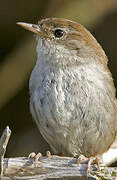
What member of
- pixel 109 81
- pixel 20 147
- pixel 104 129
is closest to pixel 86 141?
pixel 104 129

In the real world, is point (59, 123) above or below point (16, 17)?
below

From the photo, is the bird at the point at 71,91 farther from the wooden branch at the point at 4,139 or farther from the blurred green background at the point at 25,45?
the blurred green background at the point at 25,45

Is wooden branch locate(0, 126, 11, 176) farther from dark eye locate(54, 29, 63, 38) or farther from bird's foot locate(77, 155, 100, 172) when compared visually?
dark eye locate(54, 29, 63, 38)

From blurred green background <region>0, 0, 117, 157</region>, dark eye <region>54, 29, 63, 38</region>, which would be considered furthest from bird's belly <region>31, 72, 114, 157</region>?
blurred green background <region>0, 0, 117, 157</region>

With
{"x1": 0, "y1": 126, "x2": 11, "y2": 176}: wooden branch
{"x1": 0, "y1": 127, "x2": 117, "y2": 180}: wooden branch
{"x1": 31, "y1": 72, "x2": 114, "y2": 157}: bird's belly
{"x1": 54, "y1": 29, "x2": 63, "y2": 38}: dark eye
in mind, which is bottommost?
{"x1": 0, "y1": 127, "x2": 117, "y2": 180}: wooden branch

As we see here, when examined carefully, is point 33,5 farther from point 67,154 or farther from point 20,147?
point 67,154

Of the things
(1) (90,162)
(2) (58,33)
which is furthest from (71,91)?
(1) (90,162)
